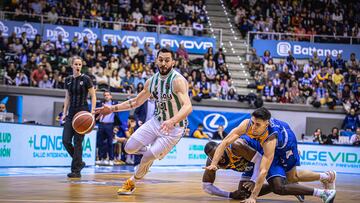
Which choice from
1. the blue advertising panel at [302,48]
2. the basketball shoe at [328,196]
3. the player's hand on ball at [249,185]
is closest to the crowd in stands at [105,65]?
the blue advertising panel at [302,48]

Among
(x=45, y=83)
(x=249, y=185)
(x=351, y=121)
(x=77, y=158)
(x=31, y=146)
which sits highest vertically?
(x=45, y=83)

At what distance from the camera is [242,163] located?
33.1 ft

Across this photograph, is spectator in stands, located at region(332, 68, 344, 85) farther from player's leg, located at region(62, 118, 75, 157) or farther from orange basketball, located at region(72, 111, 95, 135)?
orange basketball, located at region(72, 111, 95, 135)

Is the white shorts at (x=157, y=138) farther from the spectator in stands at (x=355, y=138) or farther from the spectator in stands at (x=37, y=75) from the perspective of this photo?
the spectator in stands at (x=37, y=75)

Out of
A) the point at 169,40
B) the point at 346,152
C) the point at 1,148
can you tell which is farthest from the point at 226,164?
the point at 169,40

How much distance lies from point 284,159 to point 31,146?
8.53m

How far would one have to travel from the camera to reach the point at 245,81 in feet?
97.1

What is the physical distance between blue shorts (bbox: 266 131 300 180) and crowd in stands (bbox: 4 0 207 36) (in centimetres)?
1853

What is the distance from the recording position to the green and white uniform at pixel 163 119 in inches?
397

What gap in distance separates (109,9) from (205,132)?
7.58m

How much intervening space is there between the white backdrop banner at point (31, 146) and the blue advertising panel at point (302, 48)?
15115mm

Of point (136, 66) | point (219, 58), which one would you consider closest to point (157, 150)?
point (136, 66)

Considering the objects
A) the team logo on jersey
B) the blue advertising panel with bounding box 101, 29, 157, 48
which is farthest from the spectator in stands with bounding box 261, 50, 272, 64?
the blue advertising panel with bounding box 101, 29, 157, 48

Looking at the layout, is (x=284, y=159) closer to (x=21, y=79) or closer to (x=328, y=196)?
(x=328, y=196)
